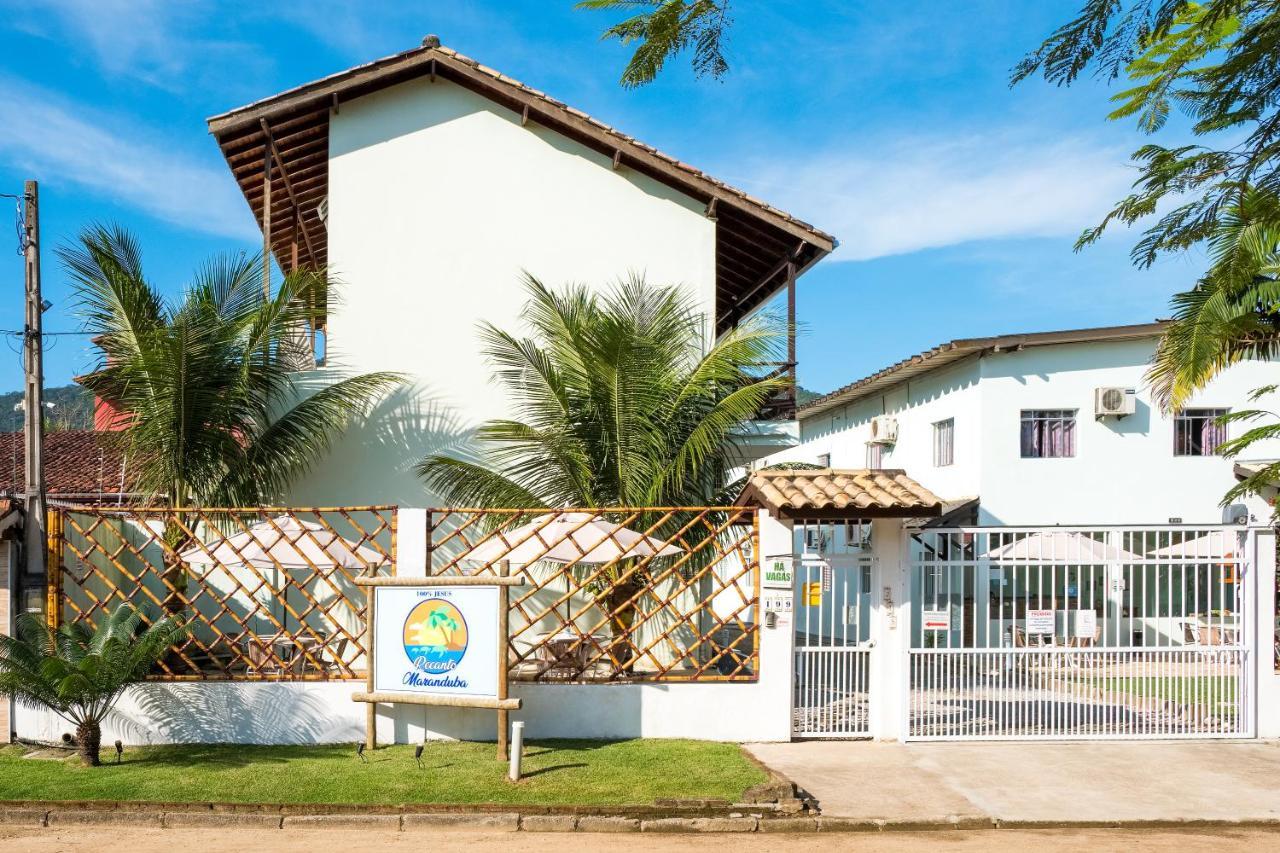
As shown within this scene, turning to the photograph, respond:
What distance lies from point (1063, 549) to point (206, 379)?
1053 cm

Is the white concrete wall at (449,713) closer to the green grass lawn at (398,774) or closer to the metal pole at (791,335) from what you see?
the green grass lawn at (398,774)

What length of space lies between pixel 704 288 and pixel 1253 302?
7.41 metres

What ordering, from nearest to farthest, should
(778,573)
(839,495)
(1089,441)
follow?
(839,495) < (778,573) < (1089,441)

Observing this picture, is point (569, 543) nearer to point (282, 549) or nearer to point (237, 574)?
point (282, 549)

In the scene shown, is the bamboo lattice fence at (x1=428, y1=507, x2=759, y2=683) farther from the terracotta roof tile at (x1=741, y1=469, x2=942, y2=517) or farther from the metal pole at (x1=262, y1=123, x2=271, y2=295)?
the metal pole at (x1=262, y1=123, x2=271, y2=295)

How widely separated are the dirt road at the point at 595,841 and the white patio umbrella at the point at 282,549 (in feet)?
10.5

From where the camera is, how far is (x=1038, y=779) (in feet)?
31.4

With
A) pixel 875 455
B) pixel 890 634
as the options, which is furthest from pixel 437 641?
pixel 875 455

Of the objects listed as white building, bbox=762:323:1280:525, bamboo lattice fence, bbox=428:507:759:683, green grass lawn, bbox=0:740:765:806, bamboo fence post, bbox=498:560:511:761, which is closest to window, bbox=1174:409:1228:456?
white building, bbox=762:323:1280:525

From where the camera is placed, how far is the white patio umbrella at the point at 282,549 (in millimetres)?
11461

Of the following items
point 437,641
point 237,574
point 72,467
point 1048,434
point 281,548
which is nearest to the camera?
point 437,641

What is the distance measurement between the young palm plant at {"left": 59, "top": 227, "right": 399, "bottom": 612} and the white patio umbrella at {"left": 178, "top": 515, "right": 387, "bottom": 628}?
2.21ft

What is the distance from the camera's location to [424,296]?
51.3ft

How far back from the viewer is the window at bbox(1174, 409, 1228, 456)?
19.1m
